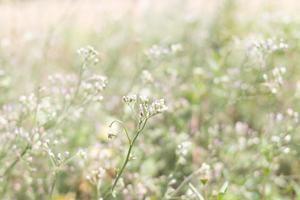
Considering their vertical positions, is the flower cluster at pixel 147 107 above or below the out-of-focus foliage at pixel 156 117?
below

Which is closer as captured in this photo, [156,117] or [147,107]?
[147,107]

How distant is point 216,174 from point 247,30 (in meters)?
2.34

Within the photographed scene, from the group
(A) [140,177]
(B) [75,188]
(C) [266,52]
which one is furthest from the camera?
(B) [75,188]

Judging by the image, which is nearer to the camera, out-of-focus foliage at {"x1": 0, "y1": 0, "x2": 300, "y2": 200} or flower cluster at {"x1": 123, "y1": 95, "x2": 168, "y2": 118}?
flower cluster at {"x1": 123, "y1": 95, "x2": 168, "y2": 118}

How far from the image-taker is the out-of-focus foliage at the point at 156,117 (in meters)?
2.57

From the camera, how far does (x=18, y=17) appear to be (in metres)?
5.60

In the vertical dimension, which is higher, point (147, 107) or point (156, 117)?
point (156, 117)

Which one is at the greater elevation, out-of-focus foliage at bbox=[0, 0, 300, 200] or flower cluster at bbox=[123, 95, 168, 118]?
out-of-focus foliage at bbox=[0, 0, 300, 200]

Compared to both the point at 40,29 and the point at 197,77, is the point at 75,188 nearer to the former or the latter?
the point at 197,77

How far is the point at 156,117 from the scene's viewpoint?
11.3ft

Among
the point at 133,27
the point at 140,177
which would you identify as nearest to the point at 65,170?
the point at 140,177

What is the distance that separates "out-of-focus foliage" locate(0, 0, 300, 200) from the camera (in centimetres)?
257

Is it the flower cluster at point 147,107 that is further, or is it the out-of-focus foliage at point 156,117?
the out-of-focus foliage at point 156,117

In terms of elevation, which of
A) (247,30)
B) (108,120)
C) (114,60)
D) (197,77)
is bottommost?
(108,120)
